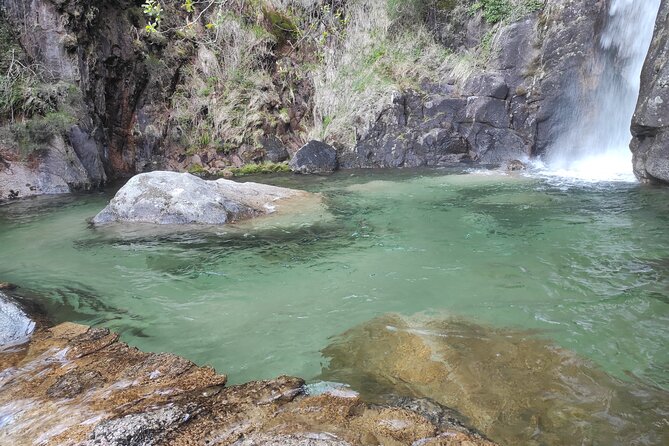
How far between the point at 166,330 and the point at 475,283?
2960mm

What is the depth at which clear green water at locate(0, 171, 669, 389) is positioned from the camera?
333cm

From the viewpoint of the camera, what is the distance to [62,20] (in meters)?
12.2

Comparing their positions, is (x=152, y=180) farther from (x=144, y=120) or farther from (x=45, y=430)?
(x=144, y=120)

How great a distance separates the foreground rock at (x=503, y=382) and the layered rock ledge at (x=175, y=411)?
27 cm

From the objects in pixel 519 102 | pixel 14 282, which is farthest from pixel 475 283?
pixel 519 102

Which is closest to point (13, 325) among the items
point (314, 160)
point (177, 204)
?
point (177, 204)

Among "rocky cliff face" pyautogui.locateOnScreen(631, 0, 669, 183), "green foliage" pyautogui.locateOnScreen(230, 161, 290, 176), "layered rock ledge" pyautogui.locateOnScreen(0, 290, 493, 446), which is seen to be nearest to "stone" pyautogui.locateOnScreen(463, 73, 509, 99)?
"rocky cliff face" pyautogui.locateOnScreen(631, 0, 669, 183)

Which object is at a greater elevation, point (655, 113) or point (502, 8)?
point (502, 8)

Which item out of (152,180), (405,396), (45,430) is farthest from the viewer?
(152,180)

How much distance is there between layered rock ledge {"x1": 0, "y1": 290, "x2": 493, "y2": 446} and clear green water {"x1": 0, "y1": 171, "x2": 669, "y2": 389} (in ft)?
1.09

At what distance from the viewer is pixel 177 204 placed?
7.46m

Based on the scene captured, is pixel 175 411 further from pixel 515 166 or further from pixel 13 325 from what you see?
pixel 515 166

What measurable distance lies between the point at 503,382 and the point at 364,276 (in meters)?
2.22

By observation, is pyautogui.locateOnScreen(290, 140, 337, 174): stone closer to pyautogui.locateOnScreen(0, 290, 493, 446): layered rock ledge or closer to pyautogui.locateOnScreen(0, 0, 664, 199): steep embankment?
pyautogui.locateOnScreen(0, 0, 664, 199): steep embankment
